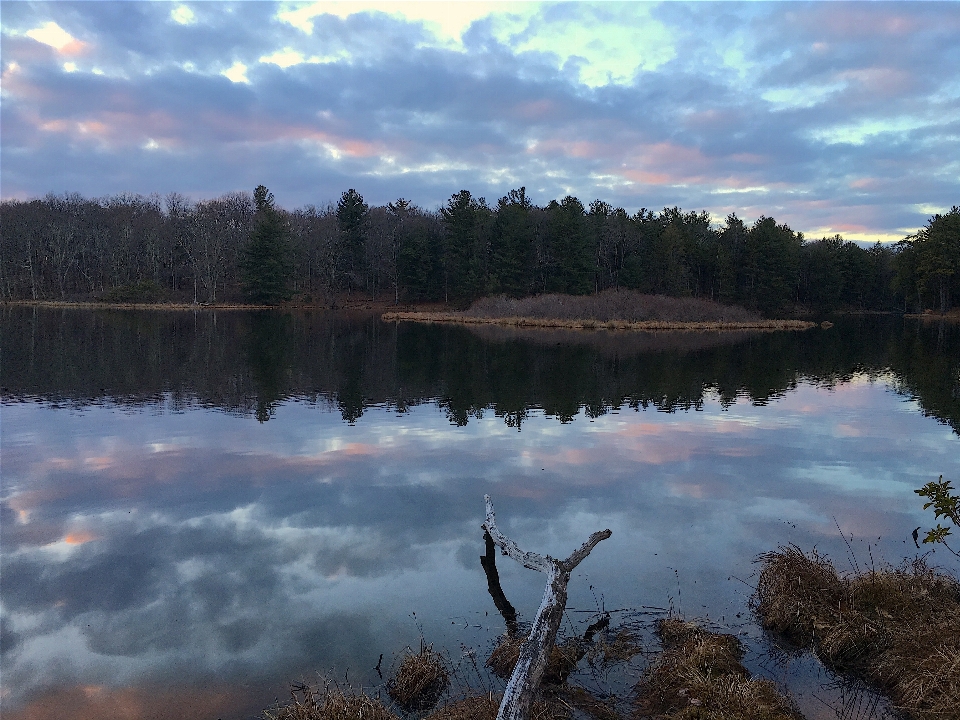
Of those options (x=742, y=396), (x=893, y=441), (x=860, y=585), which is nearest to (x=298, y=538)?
(x=860, y=585)

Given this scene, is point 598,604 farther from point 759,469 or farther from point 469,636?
point 759,469

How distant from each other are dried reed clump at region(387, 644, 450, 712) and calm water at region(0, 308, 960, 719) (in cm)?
44

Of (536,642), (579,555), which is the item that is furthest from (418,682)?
(579,555)

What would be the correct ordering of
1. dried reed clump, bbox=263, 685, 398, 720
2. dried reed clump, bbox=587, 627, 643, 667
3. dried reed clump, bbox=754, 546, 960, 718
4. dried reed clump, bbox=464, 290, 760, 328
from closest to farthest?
dried reed clump, bbox=263, 685, 398, 720
dried reed clump, bbox=754, 546, 960, 718
dried reed clump, bbox=587, 627, 643, 667
dried reed clump, bbox=464, 290, 760, 328

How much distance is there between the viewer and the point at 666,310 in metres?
73.2

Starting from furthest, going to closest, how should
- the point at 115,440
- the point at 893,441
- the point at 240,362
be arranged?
the point at 240,362, the point at 893,441, the point at 115,440

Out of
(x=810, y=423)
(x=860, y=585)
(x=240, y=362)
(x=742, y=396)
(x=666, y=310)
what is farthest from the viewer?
(x=666, y=310)

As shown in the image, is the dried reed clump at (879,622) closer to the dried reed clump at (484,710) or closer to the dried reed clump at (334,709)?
the dried reed clump at (484,710)

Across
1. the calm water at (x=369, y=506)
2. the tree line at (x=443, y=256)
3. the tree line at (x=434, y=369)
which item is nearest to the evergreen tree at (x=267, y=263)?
the tree line at (x=443, y=256)

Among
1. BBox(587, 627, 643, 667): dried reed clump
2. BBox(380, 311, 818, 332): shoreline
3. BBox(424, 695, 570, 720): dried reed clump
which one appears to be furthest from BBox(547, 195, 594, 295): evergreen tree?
BBox(424, 695, 570, 720): dried reed clump

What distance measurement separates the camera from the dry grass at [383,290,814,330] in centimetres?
6988

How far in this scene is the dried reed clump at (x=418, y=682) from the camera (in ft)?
22.3

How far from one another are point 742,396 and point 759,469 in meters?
12.7

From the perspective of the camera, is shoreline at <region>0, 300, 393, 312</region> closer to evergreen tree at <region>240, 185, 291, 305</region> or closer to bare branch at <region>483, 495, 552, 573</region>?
evergreen tree at <region>240, 185, 291, 305</region>
